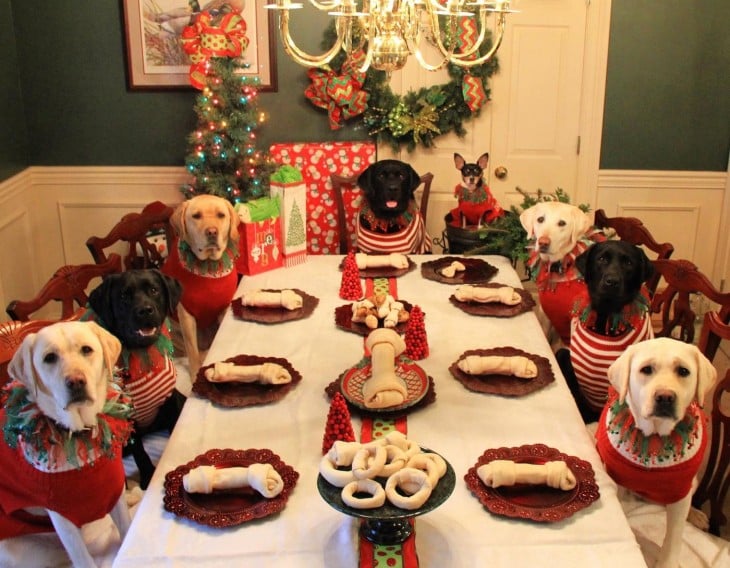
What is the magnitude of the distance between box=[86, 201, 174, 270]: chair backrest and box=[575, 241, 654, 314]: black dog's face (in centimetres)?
187

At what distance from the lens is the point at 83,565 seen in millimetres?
2059

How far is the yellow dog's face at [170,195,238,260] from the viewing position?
3.01m

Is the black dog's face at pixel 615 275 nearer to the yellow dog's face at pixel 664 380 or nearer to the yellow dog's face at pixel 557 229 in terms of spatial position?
the yellow dog's face at pixel 557 229

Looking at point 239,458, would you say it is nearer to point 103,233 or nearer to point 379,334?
point 379,334

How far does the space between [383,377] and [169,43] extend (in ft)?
9.61

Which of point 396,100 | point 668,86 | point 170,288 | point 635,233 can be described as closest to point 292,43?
point 170,288

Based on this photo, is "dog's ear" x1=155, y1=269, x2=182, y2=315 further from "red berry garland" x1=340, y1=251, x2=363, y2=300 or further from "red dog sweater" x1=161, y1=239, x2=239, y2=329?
"red berry garland" x1=340, y1=251, x2=363, y2=300

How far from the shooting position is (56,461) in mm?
1959

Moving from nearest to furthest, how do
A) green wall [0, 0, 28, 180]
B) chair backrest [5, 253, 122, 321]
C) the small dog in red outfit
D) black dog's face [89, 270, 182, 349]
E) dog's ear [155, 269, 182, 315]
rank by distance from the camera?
black dog's face [89, 270, 182, 349]
dog's ear [155, 269, 182, 315]
chair backrest [5, 253, 122, 321]
the small dog in red outfit
green wall [0, 0, 28, 180]

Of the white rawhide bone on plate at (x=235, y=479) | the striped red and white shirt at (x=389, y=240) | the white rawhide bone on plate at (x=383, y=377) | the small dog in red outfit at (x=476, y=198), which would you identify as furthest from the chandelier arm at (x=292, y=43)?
the small dog in red outfit at (x=476, y=198)

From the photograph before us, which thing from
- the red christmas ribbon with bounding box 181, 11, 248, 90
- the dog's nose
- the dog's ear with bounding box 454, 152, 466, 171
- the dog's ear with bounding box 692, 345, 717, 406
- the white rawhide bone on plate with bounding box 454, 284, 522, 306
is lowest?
the white rawhide bone on plate with bounding box 454, 284, 522, 306

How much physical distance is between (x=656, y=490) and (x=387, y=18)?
1366mm

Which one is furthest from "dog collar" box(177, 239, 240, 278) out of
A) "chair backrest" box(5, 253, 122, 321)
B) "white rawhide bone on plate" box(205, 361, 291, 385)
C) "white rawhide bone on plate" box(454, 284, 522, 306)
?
"white rawhide bone on plate" box(454, 284, 522, 306)

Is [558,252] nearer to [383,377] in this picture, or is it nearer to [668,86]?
[383,377]
